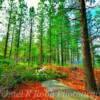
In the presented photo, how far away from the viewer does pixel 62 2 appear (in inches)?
484

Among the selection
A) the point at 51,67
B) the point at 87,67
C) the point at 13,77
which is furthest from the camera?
the point at 51,67

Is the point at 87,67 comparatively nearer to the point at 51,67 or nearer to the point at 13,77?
the point at 13,77

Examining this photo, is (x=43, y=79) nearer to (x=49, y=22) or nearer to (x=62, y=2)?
(x=62, y=2)

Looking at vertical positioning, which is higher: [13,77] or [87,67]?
[87,67]

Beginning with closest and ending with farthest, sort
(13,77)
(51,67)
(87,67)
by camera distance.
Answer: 1. (87,67)
2. (13,77)
3. (51,67)

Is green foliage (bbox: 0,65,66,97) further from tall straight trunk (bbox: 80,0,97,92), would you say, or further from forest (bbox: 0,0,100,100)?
tall straight trunk (bbox: 80,0,97,92)

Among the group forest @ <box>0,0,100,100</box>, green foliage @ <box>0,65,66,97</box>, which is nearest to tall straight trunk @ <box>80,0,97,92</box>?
forest @ <box>0,0,100,100</box>

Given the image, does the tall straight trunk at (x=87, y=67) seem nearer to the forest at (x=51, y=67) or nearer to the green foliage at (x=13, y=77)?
the forest at (x=51, y=67)

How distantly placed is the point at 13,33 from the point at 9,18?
4.87m

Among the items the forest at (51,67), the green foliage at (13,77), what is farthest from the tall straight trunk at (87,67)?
the green foliage at (13,77)

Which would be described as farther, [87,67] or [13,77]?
[13,77]

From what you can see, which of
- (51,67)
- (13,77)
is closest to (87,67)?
(13,77)

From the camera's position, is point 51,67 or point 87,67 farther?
point 51,67

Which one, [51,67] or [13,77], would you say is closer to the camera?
[13,77]
